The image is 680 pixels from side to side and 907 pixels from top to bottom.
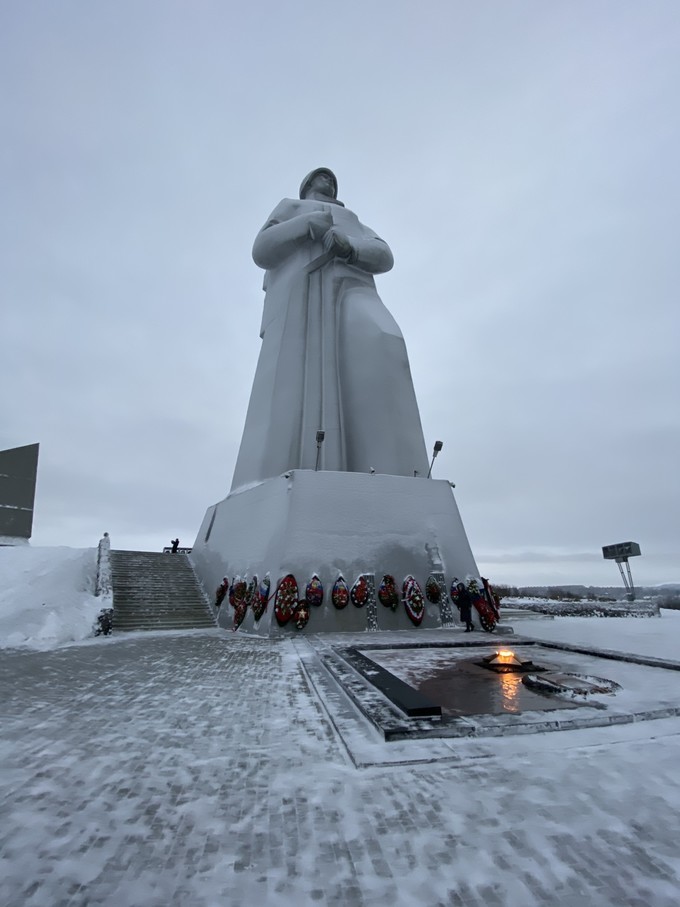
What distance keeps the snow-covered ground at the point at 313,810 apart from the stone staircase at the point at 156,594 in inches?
341

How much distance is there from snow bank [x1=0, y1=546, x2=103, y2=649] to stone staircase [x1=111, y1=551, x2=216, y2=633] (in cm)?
97

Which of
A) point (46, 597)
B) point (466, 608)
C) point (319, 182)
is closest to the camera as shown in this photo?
point (46, 597)

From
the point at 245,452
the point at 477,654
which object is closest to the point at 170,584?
the point at 245,452

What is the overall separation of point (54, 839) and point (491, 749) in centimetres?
253

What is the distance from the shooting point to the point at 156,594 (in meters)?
14.8

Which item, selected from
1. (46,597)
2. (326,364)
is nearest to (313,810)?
(46,597)

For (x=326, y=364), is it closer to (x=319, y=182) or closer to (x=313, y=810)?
(x=319, y=182)

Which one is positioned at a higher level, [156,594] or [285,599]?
[156,594]

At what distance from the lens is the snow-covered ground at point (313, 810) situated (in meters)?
1.89

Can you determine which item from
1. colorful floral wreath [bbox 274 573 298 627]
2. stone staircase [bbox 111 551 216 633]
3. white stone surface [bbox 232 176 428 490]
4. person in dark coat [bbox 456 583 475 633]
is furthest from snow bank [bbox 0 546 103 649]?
person in dark coat [bbox 456 583 475 633]

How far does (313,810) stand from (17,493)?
1960cm

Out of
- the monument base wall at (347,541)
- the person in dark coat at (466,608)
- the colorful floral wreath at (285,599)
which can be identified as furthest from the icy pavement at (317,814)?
the person in dark coat at (466,608)

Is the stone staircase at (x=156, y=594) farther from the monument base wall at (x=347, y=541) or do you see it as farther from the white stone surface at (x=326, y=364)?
the white stone surface at (x=326, y=364)

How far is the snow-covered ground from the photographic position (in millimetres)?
1891
